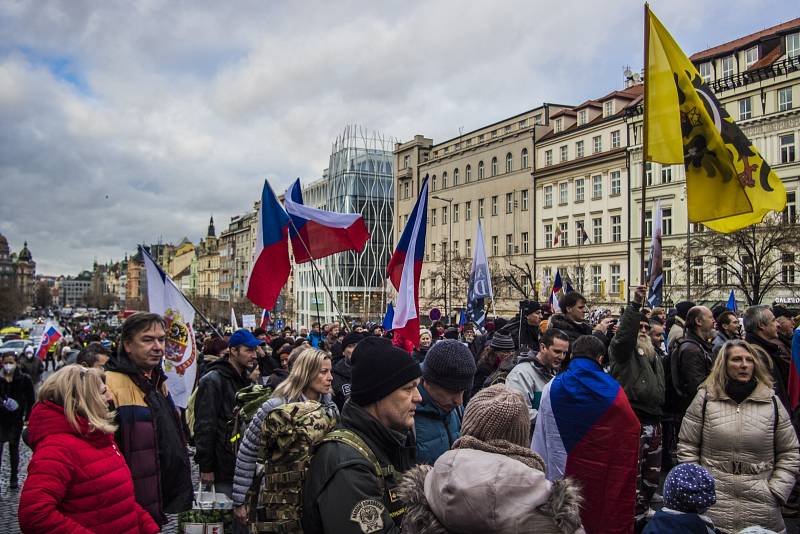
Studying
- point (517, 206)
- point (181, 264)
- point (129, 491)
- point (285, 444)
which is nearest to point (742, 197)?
point (285, 444)

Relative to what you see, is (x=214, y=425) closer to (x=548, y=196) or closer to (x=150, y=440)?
(x=150, y=440)

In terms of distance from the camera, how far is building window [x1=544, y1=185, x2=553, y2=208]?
178ft

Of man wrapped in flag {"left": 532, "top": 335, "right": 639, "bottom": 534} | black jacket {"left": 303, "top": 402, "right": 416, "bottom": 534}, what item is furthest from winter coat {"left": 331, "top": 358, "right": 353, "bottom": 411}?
black jacket {"left": 303, "top": 402, "right": 416, "bottom": 534}

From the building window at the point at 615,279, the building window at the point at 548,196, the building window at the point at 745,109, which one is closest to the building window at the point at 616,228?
the building window at the point at 615,279

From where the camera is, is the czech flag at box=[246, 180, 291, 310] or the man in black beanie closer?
the man in black beanie

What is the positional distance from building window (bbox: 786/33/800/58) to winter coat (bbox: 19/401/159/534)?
4472cm

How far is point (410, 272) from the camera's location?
930 centimetres

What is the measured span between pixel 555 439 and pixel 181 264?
544 ft

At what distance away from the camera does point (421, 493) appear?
2.39 m

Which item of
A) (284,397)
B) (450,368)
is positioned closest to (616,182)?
(284,397)

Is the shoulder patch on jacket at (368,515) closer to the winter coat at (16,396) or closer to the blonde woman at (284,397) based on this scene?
the blonde woman at (284,397)

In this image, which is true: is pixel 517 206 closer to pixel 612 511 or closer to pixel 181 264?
pixel 612 511

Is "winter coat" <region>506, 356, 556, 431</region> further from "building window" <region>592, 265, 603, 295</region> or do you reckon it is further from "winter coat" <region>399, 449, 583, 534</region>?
"building window" <region>592, 265, 603, 295</region>

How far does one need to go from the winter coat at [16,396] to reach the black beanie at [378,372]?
888cm
